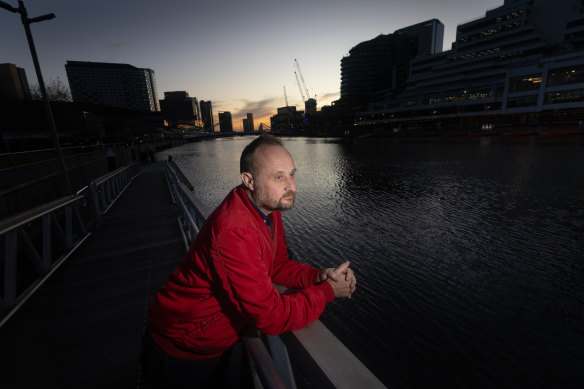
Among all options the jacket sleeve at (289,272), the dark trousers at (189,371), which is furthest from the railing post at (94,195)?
the jacket sleeve at (289,272)

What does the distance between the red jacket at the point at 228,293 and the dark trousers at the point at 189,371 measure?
0.38 ft

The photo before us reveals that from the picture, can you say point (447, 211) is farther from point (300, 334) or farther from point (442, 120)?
point (442, 120)

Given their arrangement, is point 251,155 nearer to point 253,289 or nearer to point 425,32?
point 253,289

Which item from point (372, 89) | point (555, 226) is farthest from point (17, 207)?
point (372, 89)

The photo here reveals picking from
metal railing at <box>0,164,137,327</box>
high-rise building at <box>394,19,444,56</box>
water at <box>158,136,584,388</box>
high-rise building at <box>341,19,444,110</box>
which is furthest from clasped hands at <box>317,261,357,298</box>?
high-rise building at <box>394,19,444,56</box>

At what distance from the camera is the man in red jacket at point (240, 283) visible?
1.32 m

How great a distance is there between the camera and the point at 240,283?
1.32m

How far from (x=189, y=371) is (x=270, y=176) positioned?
1.88m

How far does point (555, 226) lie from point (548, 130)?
61.3m

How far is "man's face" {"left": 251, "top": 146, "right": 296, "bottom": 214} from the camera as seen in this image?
5.54ft

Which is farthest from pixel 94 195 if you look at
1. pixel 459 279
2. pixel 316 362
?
pixel 459 279

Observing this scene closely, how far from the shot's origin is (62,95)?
40062 millimetres

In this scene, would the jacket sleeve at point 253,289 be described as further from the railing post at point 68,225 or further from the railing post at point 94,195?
the railing post at point 94,195

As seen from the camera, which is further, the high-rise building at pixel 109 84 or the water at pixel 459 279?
the high-rise building at pixel 109 84
